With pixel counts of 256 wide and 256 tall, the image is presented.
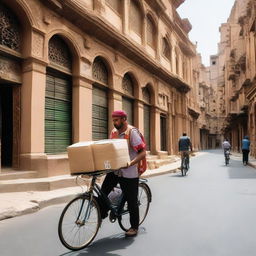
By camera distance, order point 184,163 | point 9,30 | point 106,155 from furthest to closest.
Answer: point 184,163 < point 9,30 < point 106,155

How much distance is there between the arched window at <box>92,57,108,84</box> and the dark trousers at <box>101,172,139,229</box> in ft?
32.4

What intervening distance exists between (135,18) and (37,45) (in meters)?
10.3

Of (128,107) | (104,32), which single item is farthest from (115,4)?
(128,107)

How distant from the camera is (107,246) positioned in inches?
162

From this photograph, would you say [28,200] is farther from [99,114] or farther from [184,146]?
[184,146]

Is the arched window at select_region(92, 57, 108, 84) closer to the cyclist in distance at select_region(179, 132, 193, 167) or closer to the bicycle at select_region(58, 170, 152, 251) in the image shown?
the cyclist in distance at select_region(179, 132, 193, 167)

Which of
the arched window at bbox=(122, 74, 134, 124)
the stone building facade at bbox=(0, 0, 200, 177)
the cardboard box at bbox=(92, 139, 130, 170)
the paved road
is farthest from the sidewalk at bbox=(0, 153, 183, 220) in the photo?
the arched window at bbox=(122, 74, 134, 124)

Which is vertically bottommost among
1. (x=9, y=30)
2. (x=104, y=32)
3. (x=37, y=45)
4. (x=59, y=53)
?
(x=37, y=45)

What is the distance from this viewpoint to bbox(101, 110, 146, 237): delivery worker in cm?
446

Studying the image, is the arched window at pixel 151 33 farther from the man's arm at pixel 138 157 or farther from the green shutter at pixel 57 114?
the man's arm at pixel 138 157

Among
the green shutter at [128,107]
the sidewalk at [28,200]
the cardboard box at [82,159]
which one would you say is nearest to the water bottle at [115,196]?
the cardboard box at [82,159]

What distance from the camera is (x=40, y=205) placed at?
6.80 metres

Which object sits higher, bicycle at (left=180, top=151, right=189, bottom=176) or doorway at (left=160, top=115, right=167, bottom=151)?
doorway at (left=160, top=115, right=167, bottom=151)

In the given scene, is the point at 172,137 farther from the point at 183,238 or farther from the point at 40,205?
the point at 183,238
